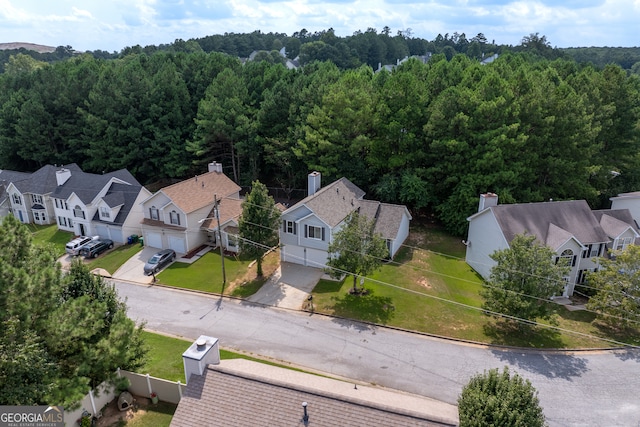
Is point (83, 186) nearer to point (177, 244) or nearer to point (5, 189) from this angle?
point (177, 244)

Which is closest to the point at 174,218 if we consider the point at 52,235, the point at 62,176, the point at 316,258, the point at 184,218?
the point at 184,218

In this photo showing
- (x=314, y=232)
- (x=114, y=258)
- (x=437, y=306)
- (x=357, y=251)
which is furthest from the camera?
(x=114, y=258)

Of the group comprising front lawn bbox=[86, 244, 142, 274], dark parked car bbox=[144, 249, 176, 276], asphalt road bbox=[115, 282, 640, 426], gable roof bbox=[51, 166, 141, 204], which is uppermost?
gable roof bbox=[51, 166, 141, 204]

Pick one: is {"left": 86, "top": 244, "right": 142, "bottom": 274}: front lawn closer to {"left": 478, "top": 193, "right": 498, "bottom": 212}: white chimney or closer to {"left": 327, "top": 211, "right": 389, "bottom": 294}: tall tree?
{"left": 327, "top": 211, "right": 389, "bottom": 294}: tall tree

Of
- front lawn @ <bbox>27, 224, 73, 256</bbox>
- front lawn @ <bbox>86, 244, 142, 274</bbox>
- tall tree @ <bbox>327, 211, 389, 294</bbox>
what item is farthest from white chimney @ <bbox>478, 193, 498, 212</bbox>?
front lawn @ <bbox>27, 224, 73, 256</bbox>

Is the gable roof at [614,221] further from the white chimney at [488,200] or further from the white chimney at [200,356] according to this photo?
the white chimney at [200,356]
